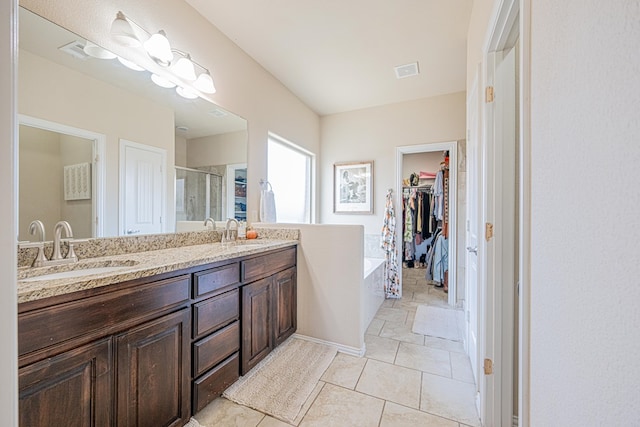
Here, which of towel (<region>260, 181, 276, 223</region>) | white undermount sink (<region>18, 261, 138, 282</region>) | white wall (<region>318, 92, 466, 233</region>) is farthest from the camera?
white wall (<region>318, 92, 466, 233</region>)

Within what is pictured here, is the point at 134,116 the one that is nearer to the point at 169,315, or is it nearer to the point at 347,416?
the point at 169,315

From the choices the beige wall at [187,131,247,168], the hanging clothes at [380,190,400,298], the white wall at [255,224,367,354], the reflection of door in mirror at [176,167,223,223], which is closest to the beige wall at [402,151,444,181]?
the hanging clothes at [380,190,400,298]

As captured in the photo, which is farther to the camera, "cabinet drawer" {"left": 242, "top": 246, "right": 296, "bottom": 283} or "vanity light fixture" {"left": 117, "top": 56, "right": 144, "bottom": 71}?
"cabinet drawer" {"left": 242, "top": 246, "right": 296, "bottom": 283}

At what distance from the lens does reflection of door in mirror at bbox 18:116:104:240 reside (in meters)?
1.26

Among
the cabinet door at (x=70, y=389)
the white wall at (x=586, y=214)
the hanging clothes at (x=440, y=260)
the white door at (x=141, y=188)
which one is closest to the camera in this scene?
the white wall at (x=586, y=214)

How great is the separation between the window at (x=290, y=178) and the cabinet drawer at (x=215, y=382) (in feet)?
6.38

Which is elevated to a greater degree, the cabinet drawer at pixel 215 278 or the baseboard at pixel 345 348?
the cabinet drawer at pixel 215 278

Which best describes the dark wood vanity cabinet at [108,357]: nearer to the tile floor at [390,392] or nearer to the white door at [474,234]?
the tile floor at [390,392]

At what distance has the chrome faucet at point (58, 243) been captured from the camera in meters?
1.30

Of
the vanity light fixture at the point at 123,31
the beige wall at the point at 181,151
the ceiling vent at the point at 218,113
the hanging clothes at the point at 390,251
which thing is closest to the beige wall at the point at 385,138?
the hanging clothes at the point at 390,251

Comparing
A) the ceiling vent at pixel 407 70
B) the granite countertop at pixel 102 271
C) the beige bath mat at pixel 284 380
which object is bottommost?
the beige bath mat at pixel 284 380

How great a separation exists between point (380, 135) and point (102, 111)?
121 inches

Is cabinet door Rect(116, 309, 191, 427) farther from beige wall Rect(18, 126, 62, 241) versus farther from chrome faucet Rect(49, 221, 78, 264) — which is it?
beige wall Rect(18, 126, 62, 241)

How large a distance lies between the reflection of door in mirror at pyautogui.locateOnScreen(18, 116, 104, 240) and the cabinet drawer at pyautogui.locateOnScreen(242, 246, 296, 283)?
2.88 feet
